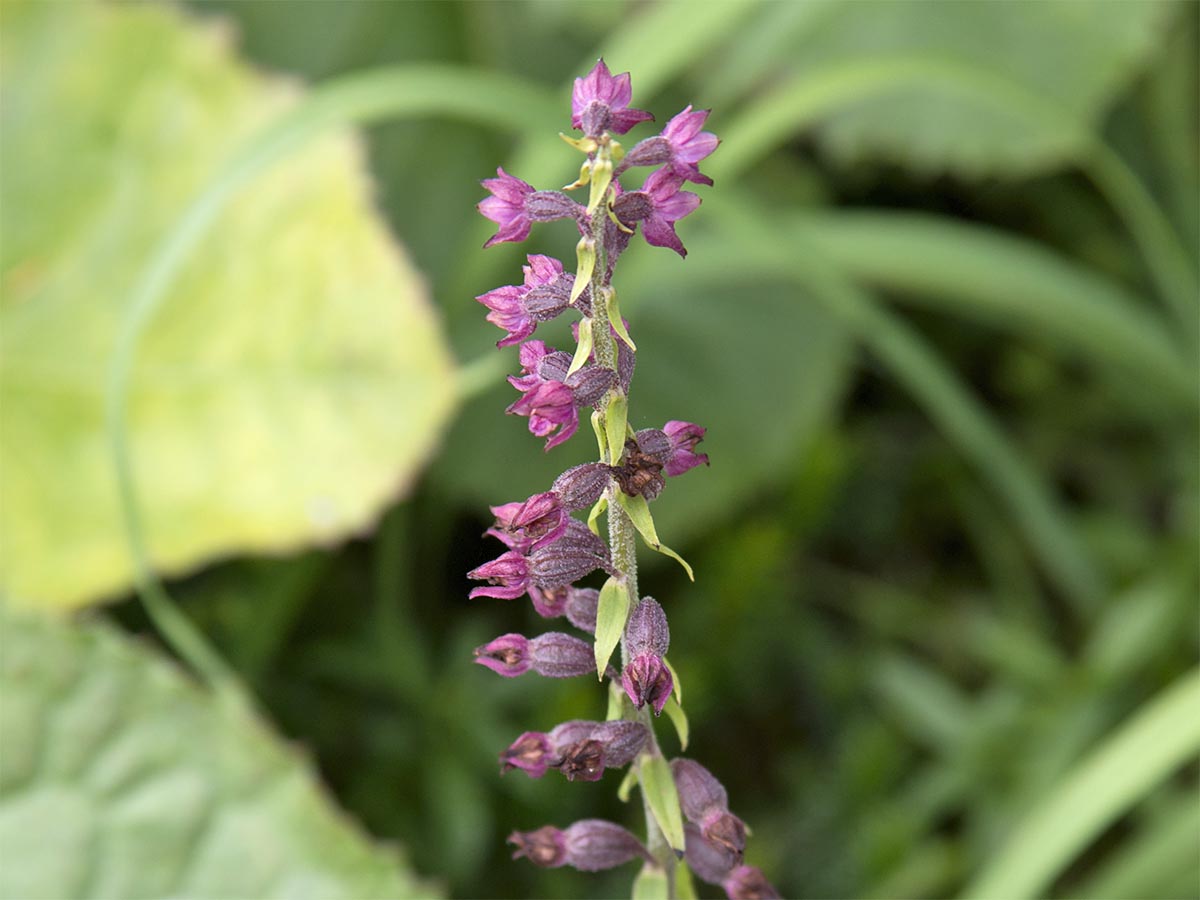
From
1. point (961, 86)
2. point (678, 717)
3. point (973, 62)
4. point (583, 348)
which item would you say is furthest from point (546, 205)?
point (973, 62)

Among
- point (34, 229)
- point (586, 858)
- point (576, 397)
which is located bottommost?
point (586, 858)

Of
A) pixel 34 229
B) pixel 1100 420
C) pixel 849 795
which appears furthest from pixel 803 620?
pixel 34 229

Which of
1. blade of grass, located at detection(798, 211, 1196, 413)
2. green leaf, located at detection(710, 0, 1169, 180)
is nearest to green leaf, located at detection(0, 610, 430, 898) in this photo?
blade of grass, located at detection(798, 211, 1196, 413)

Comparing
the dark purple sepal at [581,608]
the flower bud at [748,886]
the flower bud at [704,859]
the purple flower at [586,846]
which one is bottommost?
the flower bud at [748,886]

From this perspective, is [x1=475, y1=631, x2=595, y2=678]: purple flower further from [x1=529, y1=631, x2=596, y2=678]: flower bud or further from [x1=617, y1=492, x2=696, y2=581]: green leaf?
[x1=617, y1=492, x2=696, y2=581]: green leaf

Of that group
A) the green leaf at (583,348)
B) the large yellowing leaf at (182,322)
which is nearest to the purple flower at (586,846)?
the green leaf at (583,348)

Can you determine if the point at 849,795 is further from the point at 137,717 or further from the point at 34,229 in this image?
the point at 34,229

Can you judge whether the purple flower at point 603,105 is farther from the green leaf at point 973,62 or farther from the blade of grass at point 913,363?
the green leaf at point 973,62
